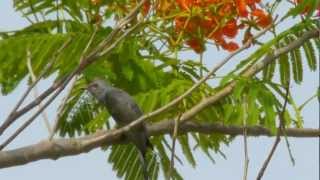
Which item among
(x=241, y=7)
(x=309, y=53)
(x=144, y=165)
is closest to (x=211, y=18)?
(x=241, y=7)

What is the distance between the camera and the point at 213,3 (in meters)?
4.99

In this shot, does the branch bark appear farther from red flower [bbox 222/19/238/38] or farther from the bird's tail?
red flower [bbox 222/19/238/38]

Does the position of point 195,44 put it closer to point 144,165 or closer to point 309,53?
point 309,53

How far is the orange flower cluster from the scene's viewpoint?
16.4 feet

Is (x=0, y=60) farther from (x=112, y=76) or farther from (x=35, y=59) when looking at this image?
(x=112, y=76)

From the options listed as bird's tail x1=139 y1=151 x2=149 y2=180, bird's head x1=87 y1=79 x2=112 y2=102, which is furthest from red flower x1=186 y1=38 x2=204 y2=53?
bird's tail x1=139 y1=151 x2=149 y2=180

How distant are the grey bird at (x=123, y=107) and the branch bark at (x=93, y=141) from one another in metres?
0.08

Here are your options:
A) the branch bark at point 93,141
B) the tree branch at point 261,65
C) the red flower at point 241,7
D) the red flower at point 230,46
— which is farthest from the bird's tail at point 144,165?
the red flower at point 241,7

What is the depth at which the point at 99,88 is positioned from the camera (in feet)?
17.1

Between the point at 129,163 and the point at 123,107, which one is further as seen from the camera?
the point at 129,163

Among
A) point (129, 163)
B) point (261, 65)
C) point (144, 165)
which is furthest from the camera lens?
point (129, 163)

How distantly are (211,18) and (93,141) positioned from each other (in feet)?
3.10

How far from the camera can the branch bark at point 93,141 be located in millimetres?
4398

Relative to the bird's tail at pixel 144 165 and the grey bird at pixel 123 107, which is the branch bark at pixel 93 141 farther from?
the bird's tail at pixel 144 165
